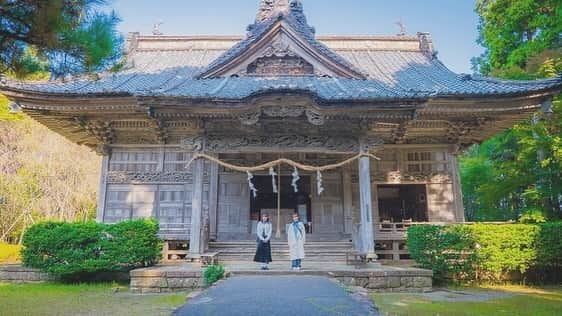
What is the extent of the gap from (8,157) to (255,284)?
19801mm

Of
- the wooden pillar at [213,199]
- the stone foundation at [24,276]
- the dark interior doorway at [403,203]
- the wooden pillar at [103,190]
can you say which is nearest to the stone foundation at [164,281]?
the stone foundation at [24,276]

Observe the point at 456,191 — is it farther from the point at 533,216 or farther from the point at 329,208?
the point at 329,208

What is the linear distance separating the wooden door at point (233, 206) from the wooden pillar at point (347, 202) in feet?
10.9

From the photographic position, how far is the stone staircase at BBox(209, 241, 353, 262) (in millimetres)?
11211

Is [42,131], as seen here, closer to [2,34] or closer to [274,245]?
[274,245]

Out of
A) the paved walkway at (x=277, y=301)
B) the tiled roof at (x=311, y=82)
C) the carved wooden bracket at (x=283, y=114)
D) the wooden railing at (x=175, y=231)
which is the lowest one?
the paved walkway at (x=277, y=301)

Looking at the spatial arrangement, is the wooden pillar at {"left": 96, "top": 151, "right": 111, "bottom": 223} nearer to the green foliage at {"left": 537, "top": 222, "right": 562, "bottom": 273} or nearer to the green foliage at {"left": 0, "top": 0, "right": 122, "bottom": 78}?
the green foliage at {"left": 0, "top": 0, "right": 122, "bottom": 78}

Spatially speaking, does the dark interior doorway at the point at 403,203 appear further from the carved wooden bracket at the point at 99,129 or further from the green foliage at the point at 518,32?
the carved wooden bracket at the point at 99,129

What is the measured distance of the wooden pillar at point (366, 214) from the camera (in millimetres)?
10031

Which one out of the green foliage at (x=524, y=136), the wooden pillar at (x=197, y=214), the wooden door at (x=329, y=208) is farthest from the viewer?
the wooden door at (x=329, y=208)

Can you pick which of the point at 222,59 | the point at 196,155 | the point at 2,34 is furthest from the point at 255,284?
the point at 222,59

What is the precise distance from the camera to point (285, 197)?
50.1ft

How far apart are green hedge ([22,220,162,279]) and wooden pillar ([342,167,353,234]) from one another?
6311 mm

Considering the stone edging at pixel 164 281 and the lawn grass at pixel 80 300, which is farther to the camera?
the stone edging at pixel 164 281
